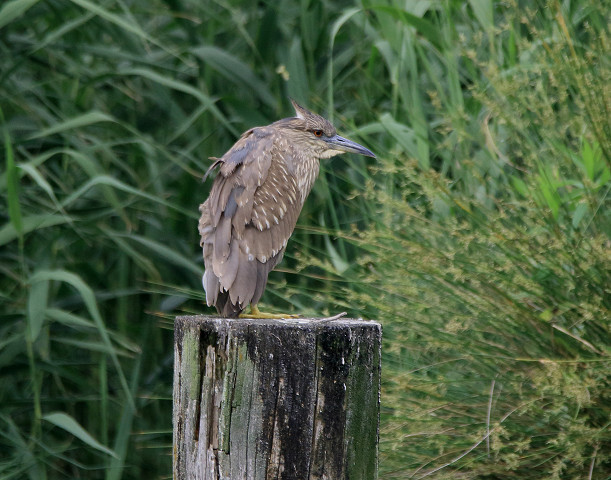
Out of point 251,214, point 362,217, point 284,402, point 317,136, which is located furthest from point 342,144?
point 284,402

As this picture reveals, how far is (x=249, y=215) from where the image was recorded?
2467 millimetres

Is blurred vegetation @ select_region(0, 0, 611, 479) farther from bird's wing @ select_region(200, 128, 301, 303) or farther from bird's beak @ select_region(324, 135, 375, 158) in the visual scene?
bird's wing @ select_region(200, 128, 301, 303)

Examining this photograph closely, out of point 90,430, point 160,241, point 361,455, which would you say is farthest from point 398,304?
point 90,430

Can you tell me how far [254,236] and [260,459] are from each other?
90 centimetres

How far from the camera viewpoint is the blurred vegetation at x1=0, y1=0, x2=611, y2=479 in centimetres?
242

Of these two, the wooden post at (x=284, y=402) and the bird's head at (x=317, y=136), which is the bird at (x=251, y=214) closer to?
the bird's head at (x=317, y=136)

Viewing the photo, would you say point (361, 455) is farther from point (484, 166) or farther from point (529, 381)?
point (484, 166)

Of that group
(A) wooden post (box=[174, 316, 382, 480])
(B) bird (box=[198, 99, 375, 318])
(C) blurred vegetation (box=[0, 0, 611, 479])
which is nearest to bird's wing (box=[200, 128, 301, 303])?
(B) bird (box=[198, 99, 375, 318])

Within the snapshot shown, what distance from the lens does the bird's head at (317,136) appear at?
303 cm

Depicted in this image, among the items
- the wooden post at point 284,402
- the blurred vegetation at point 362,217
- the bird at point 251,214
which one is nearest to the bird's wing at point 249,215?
the bird at point 251,214

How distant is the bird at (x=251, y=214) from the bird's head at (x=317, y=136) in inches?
1.7

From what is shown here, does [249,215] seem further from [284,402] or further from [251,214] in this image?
[284,402]

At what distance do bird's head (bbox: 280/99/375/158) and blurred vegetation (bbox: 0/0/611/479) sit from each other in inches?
3.7

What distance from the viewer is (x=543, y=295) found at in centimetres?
242
